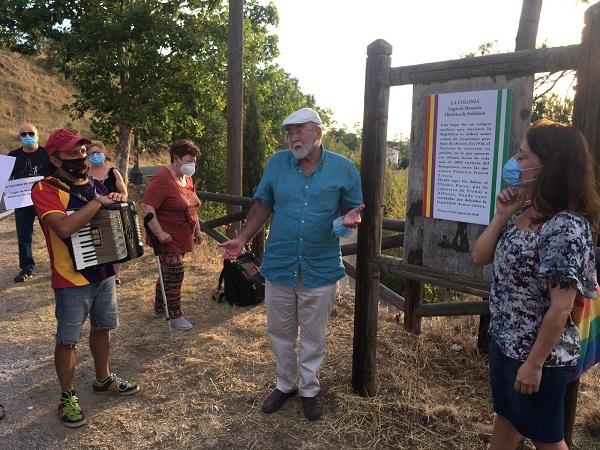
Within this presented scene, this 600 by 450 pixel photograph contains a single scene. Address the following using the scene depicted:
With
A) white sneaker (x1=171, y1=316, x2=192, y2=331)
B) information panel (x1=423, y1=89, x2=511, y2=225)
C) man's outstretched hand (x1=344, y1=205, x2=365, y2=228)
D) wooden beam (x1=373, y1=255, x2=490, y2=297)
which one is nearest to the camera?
information panel (x1=423, y1=89, x2=511, y2=225)

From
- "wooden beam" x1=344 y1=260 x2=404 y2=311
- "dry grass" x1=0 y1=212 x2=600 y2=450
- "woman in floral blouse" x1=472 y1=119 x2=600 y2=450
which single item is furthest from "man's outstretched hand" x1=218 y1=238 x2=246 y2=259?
"wooden beam" x1=344 y1=260 x2=404 y2=311

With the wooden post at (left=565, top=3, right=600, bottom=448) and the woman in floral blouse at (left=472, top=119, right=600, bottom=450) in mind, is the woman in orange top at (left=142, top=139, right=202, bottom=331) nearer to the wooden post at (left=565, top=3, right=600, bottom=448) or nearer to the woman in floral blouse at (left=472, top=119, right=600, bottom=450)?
the woman in floral blouse at (left=472, top=119, right=600, bottom=450)

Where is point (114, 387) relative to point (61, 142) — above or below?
below

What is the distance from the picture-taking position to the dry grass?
3.08m

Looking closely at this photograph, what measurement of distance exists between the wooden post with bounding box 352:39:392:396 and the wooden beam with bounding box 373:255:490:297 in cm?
13

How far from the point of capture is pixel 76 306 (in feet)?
10.2

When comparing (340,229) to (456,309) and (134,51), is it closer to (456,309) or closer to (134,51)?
(456,309)

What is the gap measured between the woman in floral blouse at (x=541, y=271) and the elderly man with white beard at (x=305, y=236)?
1066mm

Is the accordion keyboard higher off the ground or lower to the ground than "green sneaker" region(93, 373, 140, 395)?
higher

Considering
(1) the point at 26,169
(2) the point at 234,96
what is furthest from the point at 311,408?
(2) the point at 234,96

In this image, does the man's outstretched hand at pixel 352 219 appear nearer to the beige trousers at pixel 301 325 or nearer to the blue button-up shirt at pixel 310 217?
the blue button-up shirt at pixel 310 217

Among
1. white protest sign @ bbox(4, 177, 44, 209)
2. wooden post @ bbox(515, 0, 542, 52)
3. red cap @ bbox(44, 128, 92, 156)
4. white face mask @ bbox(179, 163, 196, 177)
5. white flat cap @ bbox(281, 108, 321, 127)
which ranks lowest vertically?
white protest sign @ bbox(4, 177, 44, 209)

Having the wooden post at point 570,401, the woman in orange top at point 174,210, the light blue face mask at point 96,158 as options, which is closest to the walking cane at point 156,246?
the woman in orange top at point 174,210

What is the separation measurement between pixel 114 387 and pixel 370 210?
2303 mm
